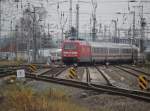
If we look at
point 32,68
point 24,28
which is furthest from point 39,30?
point 32,68

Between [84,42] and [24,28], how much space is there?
3114cm

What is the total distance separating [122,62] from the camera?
66.1 m

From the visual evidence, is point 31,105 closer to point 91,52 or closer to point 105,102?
point 105,102

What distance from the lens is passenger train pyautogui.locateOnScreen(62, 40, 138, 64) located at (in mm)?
44719

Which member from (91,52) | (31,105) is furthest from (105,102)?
(91,52)

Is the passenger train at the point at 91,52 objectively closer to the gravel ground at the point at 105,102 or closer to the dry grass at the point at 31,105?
the gravel ground at the point at 105,102

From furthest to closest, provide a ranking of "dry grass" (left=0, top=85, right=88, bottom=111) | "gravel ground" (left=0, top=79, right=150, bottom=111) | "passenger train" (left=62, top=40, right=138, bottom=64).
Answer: "passenger train" (left=62, top=40, right=138, bottom=64), "gravel ground" (left=0, top=79, right=150, bottom=111), "dry grass" (left=0, top=85, right=88, bottom=111)

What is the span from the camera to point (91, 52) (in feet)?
158

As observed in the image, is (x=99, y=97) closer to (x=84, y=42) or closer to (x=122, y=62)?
(x=84, y=42)

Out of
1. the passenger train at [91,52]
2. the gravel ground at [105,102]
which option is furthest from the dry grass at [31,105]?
the passenger train at [91,52]

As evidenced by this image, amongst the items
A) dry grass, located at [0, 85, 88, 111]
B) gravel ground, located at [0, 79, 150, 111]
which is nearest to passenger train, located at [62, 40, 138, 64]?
gravel ground, located at [0, 79, 150, 111]

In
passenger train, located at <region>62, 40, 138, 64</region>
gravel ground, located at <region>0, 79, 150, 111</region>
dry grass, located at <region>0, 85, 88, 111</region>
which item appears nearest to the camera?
dry grass, located at <region>0, 85, 88, 111</region>

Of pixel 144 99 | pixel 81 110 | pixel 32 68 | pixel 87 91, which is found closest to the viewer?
pixel 81 110

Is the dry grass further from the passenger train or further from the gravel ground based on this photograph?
the passenger train
